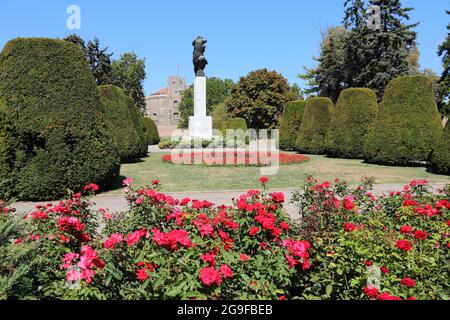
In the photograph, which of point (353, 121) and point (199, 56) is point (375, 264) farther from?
point (199, 56)

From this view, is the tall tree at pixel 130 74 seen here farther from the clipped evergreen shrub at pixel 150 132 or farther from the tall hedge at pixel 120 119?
the tall hedge at pixel 120 119

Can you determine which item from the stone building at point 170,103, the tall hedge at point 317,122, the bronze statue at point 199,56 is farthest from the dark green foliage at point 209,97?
the tall hedge at point 317,122

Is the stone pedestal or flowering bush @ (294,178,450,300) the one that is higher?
the stone pedestal

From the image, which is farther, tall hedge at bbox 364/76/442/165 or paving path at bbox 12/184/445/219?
tall hedge at bbox 364/76/442/165

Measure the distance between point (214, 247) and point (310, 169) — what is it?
11.5 meters

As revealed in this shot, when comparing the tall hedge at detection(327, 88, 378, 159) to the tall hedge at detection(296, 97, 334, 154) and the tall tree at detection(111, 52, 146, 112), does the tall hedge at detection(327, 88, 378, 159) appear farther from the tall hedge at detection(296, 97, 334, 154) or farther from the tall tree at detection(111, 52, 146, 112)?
the tall tree at detection(111, 52, 146, 112)

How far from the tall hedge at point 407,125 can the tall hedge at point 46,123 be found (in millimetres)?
11718

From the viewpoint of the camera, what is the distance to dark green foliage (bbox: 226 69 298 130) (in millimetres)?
45875

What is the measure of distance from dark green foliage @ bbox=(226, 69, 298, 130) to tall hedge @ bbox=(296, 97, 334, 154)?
24.0 meters

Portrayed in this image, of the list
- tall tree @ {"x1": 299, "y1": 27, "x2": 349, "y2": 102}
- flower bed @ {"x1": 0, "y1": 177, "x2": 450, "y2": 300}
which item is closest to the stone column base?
tall tree @ {"x1": 299, "y1": 27, "x2": 349, "y2": 102}

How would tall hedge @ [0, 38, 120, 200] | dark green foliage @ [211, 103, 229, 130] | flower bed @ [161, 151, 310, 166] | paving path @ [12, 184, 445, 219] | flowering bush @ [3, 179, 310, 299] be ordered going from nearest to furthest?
flowering bush @ [3, 179, 310, 299] < paving path @ [12, 184, 445, 219] < tall hedge @ [0, 38, 120, 200] < flower bed @ [161, 151, 310, 166] < dark green foliage @ [211, 103, 229, 130]

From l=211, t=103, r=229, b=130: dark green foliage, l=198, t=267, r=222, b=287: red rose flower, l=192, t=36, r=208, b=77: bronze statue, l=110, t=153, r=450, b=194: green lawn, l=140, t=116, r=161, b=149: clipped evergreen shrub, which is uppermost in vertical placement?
l=192, t=36, r=208, b=77: bronze statue
